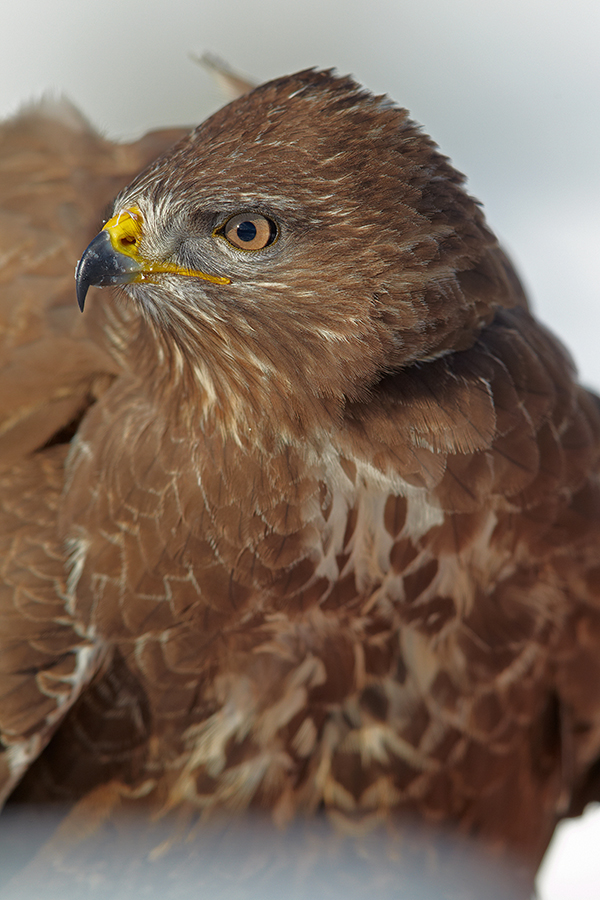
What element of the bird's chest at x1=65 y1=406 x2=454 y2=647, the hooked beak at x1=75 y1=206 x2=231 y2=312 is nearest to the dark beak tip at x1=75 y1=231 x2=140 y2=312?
the hooked beak at x1=75 y1=206 x2=231 y2=312

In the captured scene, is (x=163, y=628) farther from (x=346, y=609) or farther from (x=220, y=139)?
(x=220, y=139)

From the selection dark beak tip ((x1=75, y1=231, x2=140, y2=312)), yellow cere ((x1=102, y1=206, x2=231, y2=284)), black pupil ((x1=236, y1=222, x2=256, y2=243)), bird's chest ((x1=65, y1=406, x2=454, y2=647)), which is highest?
black pupil ((x1=236, y1=222, x2=256, y2=243))

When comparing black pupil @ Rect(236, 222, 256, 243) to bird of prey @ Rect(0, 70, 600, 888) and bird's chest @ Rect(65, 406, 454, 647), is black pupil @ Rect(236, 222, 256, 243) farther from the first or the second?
bird's chest @ Rect(65, 406, 454, 647)

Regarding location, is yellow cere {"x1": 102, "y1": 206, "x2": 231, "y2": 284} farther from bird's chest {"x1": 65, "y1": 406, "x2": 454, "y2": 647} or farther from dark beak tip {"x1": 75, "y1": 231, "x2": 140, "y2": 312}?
bird's chest {"x1": 65, "y1": 406, "x2": 454, "y2": 647}

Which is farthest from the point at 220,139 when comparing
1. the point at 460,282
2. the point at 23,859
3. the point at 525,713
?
the point at 23,859

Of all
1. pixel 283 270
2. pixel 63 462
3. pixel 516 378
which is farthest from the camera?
pixel 63 462

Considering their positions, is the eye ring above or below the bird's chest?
above

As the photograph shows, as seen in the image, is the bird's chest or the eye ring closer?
the eye ring

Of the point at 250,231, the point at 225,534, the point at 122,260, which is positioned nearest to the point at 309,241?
the point at 250,231
